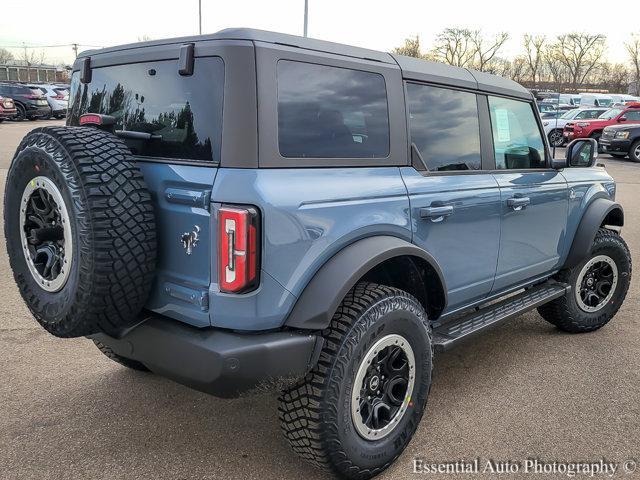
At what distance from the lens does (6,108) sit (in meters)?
25.6

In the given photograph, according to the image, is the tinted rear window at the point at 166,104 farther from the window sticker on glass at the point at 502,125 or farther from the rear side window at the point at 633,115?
the rear side window at the point at 633,115

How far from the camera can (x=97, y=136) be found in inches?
94.8

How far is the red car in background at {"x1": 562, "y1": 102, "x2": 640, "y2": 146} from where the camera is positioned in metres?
21.5

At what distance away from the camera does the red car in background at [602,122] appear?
2147 cm

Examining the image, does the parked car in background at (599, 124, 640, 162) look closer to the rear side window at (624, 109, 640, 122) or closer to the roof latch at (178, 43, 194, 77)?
the rear side window at (624, 109, 640, 122)

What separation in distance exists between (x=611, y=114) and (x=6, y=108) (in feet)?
82.9

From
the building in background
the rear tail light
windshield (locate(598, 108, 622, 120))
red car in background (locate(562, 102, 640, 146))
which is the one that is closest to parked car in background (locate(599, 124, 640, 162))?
red car in background (locate(562, 102, 640, 146))

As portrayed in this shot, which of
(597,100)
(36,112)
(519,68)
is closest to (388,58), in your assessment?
(36,112)

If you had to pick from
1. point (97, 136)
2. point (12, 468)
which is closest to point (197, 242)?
point (97, 136)

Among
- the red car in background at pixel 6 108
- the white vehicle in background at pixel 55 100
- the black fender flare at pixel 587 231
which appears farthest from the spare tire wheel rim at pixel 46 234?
the white vehicle in background at pixel 55 100

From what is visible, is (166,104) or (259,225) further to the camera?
(166,104)

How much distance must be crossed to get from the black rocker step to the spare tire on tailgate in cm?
161

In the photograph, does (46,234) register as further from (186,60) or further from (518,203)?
(518,203)

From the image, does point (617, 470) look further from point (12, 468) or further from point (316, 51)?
point (12, 468)
